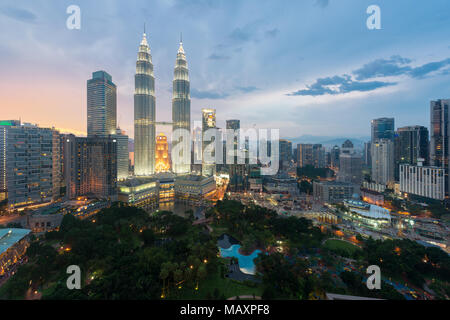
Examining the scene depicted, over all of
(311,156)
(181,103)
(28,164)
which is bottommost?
(28,164)

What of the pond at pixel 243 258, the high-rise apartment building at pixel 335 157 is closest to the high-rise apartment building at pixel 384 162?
the high-rise apartment building at pixel 335 157

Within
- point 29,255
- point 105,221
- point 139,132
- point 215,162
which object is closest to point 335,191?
point 215,162

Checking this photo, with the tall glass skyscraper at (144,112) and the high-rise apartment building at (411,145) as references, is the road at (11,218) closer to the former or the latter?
the tall glass skyscraper at (144,112)

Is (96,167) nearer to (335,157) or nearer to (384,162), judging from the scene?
(384,162)

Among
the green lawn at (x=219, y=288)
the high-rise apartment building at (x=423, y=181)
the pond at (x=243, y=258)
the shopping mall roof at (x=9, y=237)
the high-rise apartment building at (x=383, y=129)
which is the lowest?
the pond at (x=243, y=258)

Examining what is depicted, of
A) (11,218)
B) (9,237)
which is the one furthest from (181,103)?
(9,237)
